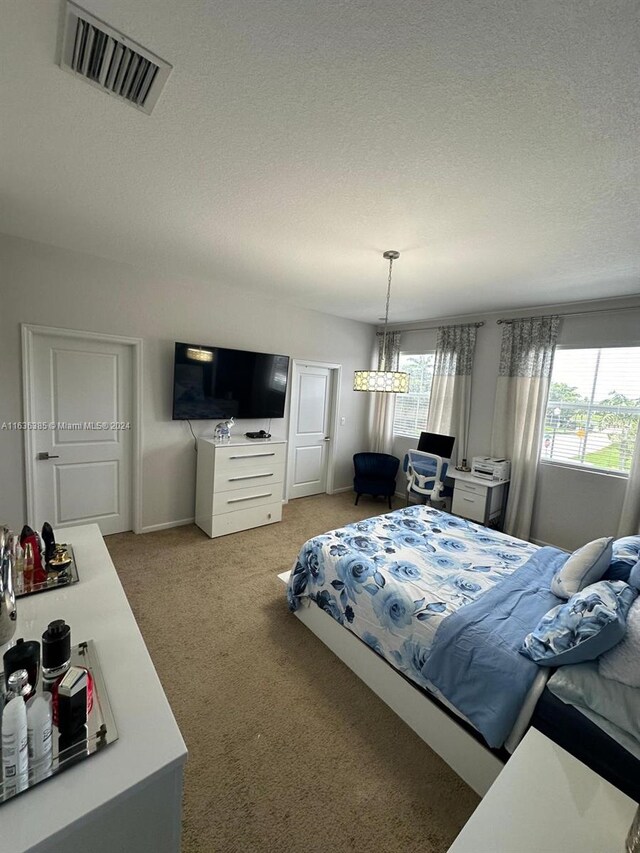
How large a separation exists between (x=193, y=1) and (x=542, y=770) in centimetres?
238

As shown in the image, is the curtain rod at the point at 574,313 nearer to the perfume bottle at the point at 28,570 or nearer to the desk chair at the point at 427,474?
the desk chair at the point at 427,474

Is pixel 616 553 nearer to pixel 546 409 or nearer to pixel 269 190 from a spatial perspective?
pixel 546 409

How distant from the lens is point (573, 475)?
3561 mm

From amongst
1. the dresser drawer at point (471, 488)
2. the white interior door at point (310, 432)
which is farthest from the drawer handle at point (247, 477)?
the dresser drawer at point (471, 488)

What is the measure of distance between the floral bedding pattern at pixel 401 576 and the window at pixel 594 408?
5.36ft

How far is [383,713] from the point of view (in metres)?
1.80

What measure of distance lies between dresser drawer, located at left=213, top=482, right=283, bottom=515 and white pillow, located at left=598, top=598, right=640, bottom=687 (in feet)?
9.88

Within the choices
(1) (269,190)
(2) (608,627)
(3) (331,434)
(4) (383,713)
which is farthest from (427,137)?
(3) (331,434)

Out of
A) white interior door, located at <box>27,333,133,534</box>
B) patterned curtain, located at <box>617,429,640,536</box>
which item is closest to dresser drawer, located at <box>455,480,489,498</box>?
patterned curtain, located at <box>617,429,640,536</box>

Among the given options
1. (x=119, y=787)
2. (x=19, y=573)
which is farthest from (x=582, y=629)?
(x=19, y=573)

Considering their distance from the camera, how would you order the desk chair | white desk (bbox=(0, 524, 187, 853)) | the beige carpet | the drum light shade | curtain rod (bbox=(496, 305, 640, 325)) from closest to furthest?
white desk (bbox=(0, 524, 187, 853))
the beige carpet
the drum light shade
curtain rod (bbox=(496, 305, 640, 325))
the desk chair

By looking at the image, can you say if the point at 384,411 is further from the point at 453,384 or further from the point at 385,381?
the point at 385,381

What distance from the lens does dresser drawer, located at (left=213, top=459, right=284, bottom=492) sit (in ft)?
11.5

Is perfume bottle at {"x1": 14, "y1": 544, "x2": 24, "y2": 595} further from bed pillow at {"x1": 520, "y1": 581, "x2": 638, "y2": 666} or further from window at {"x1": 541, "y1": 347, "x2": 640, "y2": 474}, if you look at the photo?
window at {"x1": 541, "y1": 347, "x2": 640, "y2": 474}
